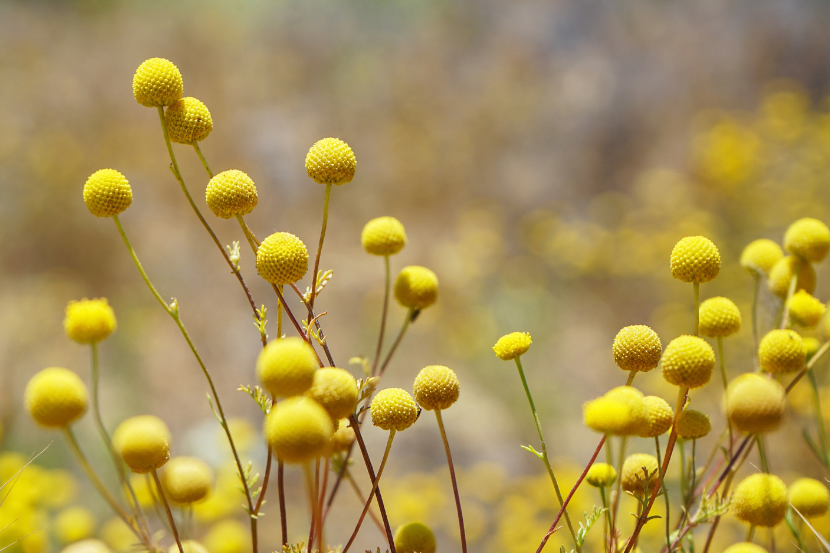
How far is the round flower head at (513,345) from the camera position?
73cm

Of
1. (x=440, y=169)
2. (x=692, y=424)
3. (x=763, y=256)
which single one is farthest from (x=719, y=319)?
(x=440, y=169)

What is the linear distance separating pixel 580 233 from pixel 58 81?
13.6 ft

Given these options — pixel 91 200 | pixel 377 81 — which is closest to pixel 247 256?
pixel 377 81

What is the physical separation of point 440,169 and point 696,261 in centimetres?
344

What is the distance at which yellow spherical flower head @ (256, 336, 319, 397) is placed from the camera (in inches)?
17.4

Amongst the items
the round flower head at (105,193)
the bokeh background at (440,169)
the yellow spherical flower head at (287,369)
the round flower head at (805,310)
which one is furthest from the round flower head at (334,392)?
the bokeh background at (440,169)

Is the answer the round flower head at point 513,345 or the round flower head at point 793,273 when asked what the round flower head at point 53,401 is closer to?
the round flower head at point 513,345

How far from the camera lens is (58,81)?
3990 mm

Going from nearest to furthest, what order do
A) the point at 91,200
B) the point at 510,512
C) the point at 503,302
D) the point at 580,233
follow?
1. the point at 91,200
2. the point at 510,512
3. the point at 503,302
4. the point at 580,233

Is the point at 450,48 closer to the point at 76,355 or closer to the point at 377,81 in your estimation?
the point at 377,81

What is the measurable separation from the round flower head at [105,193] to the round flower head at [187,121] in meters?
0.09

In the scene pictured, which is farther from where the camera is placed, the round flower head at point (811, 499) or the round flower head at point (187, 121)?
the round flower head at point (811, 499)

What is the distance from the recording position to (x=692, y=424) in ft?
1.86

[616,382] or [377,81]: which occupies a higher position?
[377,81]
